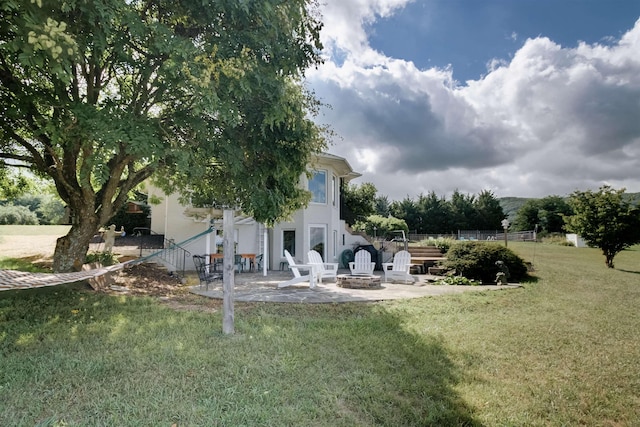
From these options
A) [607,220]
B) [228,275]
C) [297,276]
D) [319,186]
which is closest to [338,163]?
[319,186]

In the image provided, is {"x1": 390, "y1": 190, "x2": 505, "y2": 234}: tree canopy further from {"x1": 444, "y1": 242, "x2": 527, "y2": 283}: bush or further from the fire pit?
the fire pit

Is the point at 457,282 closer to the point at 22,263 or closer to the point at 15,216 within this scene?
the point at 22,263

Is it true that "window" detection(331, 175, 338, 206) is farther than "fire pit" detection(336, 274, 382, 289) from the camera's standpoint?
Yes

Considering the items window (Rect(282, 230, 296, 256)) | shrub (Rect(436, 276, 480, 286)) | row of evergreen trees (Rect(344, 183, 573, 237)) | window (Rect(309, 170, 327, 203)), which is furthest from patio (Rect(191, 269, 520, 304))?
row of evergreen trees (Rect(344, 183, 573, 237))

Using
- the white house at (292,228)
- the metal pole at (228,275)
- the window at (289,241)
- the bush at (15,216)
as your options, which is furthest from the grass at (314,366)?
the bush at (15,216)

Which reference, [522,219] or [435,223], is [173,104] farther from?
[522,219]

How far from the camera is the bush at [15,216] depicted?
34375mm

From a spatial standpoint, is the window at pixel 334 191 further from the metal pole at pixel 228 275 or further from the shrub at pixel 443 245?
the metal pole at pixel 228 275

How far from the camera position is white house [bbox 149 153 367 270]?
1448 cm

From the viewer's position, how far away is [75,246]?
8.01 metres

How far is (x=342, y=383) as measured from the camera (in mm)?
3559

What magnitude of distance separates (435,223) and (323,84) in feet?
124

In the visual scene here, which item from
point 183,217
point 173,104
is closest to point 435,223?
point 183,217

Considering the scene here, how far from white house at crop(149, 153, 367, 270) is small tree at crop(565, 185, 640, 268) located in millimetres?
11421
